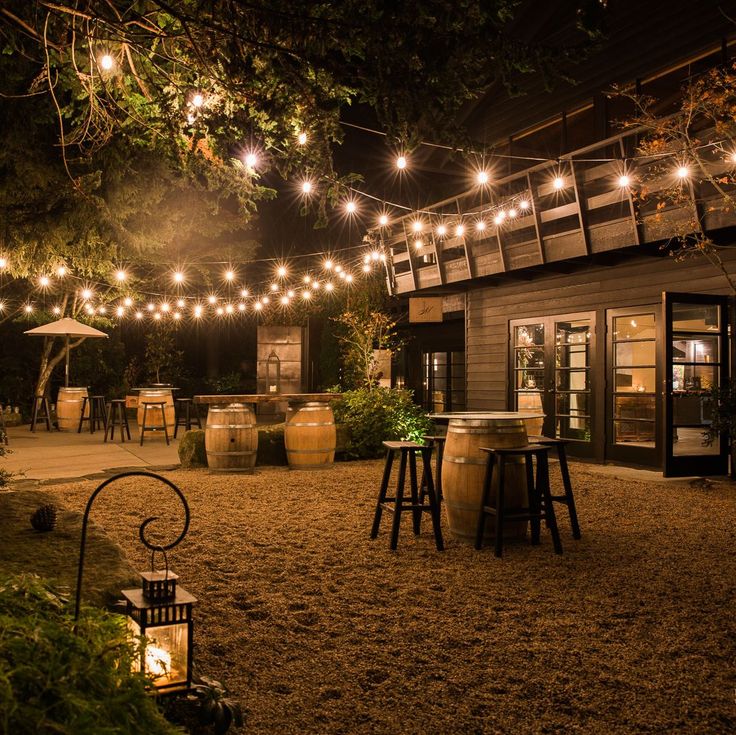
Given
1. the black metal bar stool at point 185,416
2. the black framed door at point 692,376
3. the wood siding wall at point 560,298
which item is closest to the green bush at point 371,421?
the black metal bar stool at point 185,416

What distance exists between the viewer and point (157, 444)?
1348 centimetres

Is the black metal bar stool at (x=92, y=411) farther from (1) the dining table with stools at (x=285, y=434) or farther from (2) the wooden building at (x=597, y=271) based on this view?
(2) the wooden building at (x=597, y=271)

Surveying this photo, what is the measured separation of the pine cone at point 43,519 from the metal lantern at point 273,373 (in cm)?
1574

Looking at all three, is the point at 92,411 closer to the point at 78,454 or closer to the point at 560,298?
the point at 78,454

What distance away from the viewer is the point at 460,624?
3764 millimetres

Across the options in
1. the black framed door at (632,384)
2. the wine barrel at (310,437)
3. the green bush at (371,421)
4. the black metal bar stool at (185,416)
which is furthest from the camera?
the black metal bar stool at (185,416)

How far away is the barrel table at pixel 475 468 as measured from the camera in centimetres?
557

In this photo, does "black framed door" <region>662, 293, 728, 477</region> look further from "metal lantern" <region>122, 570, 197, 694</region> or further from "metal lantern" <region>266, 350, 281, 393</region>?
"metal lantern" <region>266, 350, 281, 393</region>

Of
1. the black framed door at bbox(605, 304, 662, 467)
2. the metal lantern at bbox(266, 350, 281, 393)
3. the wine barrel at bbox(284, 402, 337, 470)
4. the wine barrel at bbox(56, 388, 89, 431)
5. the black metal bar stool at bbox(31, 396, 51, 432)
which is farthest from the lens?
the metal lantern at bbox(266, 350, 281, 393)

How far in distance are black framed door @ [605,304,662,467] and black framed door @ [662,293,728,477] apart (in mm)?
492

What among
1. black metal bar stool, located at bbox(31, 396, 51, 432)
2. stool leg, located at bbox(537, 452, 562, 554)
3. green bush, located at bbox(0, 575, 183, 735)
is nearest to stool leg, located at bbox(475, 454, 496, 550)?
stool leg, located at bbox(537, 452, 562, 554)

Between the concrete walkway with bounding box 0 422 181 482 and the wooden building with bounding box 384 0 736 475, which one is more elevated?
the wooden building with bounding box 384 0 736 475

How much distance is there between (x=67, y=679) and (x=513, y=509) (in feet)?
14.1

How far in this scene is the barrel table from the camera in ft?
18.3
